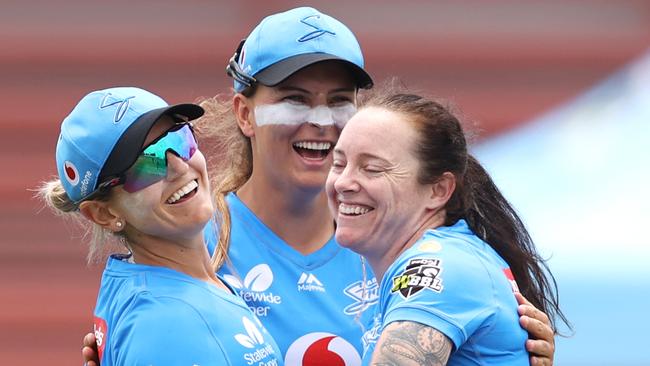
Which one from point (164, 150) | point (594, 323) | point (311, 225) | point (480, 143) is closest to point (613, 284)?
point (594, 323)

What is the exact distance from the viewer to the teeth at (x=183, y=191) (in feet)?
6.00

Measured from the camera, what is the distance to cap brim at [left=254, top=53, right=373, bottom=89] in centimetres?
216

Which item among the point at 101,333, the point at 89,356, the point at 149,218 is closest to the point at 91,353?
the point at 89,356

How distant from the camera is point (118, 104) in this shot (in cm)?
180

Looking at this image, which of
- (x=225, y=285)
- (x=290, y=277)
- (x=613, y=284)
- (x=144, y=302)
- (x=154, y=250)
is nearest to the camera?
(x=144, y=302)

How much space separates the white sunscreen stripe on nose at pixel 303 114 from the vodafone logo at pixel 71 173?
0.54 metres

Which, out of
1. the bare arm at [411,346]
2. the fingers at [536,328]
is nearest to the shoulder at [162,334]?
the bare arm at [411,346]

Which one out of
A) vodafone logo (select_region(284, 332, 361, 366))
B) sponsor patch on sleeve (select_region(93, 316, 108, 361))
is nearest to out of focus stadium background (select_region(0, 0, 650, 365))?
vodafone logo (select_region(284, 332, 361, 366))

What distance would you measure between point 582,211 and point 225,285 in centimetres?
229

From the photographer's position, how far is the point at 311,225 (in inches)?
91.0

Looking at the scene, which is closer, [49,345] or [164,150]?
[164,150]

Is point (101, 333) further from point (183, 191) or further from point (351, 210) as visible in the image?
point (351, 210)

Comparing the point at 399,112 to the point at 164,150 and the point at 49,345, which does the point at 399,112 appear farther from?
the point at 49,345

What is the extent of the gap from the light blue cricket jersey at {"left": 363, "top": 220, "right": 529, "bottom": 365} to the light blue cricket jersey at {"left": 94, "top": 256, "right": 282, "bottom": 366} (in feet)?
0.70
